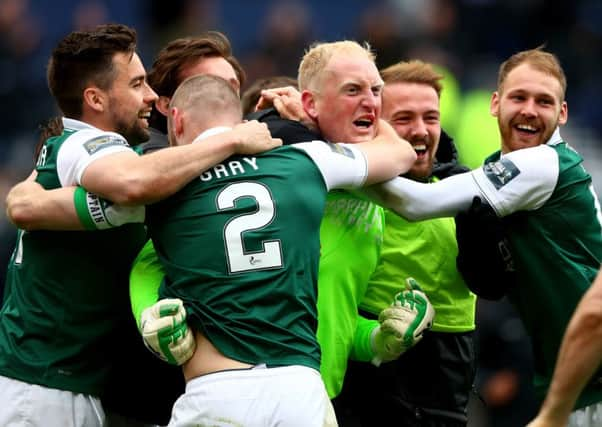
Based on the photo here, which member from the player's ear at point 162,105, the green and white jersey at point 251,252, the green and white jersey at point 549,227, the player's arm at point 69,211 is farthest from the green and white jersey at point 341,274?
the player's ear at point 162,105

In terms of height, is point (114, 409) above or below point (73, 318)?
below

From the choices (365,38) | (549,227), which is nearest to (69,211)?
(549,227)

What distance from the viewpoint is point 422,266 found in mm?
6613

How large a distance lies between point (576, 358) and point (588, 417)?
161 cm

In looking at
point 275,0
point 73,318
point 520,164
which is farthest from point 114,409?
point 275,0

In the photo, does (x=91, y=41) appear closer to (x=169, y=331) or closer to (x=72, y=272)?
(x=72, y=272)

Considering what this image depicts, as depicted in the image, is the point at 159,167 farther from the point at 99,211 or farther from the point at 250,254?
the point at 250,254

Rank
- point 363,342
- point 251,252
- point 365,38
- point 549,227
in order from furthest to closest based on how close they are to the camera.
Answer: point 365,38, point 363,342, point 549,227, point 251,252

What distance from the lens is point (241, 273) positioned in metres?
5.43

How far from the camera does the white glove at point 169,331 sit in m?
5.32

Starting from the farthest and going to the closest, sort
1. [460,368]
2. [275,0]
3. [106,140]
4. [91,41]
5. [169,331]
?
[275,0] → [460,368] → [91,41] → [106,140] → [169,331]

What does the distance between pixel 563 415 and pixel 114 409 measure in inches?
102

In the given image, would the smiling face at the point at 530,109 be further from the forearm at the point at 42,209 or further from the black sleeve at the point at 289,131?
the forearm at the point at 42,209

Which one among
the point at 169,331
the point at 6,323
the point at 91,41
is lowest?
the point at 6,323
